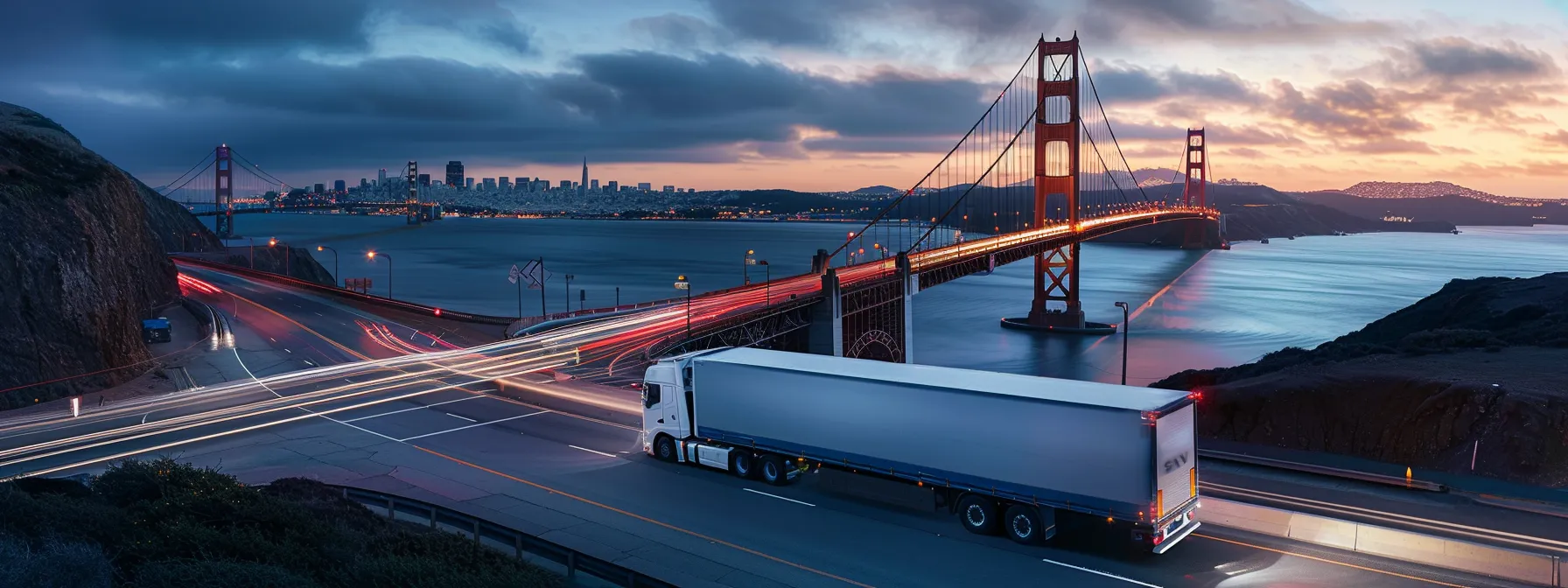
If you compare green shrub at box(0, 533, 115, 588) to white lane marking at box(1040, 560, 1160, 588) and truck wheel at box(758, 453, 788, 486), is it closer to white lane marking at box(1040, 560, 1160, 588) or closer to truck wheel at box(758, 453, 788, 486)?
truck wheel at box(758, 453, 788, 486)

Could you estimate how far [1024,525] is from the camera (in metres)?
15.7

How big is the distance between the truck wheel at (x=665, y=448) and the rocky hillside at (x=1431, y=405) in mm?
14507

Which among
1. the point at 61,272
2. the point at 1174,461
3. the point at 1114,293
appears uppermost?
the point at 61,272

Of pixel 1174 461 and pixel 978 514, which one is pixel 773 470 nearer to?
pixel 978 514

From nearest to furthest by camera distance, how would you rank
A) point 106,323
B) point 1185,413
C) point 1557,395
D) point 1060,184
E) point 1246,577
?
point 1246,577 < point 1185,413 < point 1557,395 < point 106,323 < point 1060,184

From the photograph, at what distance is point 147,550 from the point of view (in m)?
11.0

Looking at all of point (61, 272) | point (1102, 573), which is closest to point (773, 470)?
point (1102, 573)

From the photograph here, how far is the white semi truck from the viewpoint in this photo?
14547 millimetres

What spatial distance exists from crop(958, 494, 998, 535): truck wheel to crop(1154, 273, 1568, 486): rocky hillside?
12167 mm

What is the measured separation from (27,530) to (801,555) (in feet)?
33.3

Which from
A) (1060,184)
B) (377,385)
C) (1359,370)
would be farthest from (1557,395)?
(1060,184)

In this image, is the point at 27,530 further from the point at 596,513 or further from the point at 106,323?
the point at 106,323

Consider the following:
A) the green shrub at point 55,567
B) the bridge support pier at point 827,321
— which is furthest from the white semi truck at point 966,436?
the bridge support pier at point 827,321

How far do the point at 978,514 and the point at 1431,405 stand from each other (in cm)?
1384
